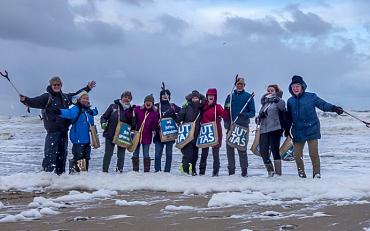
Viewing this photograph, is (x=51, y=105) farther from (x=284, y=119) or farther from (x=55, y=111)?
(x=284, y=119)

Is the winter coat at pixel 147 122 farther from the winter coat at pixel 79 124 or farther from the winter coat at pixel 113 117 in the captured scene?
the winter coat at pixel 79 124

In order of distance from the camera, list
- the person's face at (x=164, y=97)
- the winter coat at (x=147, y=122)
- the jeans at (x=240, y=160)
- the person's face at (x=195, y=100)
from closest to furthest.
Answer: the jeans at (x=240, y=160)
the person's face at (x=195, y=100)
the winter coat at (x=147, y=122)
the person's face at (x=164, y=97)

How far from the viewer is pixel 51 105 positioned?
10.2 meters

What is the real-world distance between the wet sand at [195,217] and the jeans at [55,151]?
2.61m

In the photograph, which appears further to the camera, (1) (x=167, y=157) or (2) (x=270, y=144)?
(1) (x=167, y=157)

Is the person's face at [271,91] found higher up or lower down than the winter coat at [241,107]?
higher up

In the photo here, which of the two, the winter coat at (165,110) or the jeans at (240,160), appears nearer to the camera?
the jeans at (240,160)

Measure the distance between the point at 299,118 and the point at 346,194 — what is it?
222 cm

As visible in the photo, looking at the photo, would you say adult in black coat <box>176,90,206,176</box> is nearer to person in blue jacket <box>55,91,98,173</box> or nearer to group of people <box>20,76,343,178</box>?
group of people <box>20,76,343,178</box>

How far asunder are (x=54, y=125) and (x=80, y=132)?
0.53 meters

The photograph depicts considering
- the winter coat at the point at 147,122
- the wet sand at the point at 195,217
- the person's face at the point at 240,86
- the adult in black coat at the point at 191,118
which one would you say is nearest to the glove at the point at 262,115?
the person's face at the point at 240,86

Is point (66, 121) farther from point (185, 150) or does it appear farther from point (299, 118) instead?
point (299, 118)

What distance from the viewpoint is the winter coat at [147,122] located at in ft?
37.4

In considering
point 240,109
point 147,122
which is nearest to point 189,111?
point 147,122
